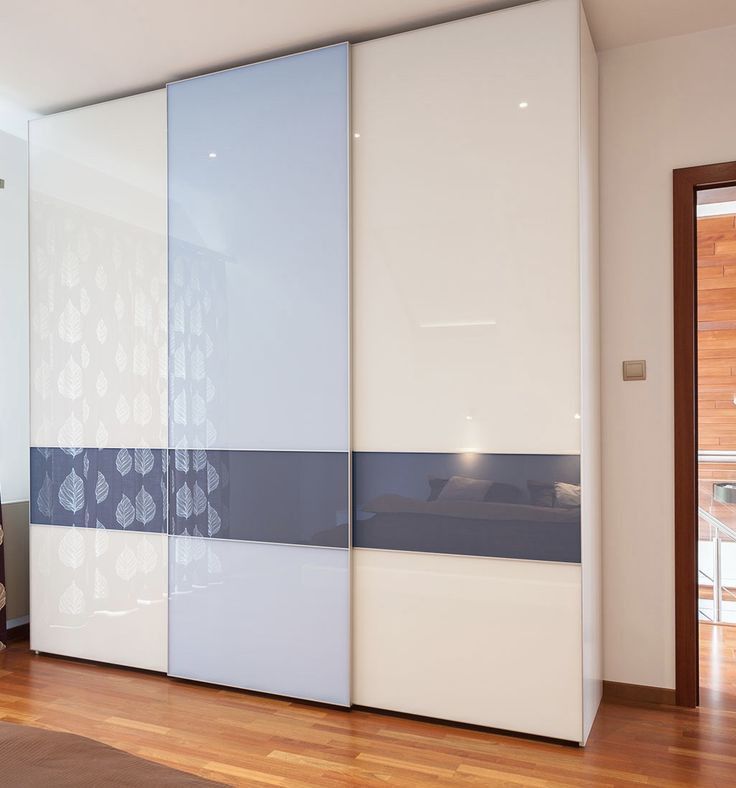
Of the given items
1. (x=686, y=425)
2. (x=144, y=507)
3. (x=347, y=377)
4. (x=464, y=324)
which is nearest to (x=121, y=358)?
(x=144, y=507)

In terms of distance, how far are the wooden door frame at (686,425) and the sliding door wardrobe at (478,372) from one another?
0.36 m

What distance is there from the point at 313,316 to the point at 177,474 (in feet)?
3.26

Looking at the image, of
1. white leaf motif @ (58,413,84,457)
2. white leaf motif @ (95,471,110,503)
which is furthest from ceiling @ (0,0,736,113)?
white leaf motif @ (95,471,110,503)

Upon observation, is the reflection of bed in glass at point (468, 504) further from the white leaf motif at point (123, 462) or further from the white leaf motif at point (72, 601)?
the white leaf motif at point (72, 601)

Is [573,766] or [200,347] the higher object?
[200,347]

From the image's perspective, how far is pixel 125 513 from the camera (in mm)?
3479

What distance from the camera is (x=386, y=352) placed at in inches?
115

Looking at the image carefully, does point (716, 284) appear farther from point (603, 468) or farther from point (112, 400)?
point (112, 400)

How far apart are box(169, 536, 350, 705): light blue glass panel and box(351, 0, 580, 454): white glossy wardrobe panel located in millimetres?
625

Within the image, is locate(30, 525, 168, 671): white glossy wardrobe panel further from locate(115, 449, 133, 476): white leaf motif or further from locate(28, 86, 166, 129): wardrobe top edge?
locate(28, 86, 166, 129): wardrobe top edge

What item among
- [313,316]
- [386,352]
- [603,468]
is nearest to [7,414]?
[313,316]

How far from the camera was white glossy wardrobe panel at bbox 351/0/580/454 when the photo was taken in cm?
267

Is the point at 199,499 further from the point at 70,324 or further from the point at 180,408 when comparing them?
the point at 70,324

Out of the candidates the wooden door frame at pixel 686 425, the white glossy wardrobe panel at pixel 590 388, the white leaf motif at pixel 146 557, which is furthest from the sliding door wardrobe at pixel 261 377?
the wooden door frame at pixel 686 425
